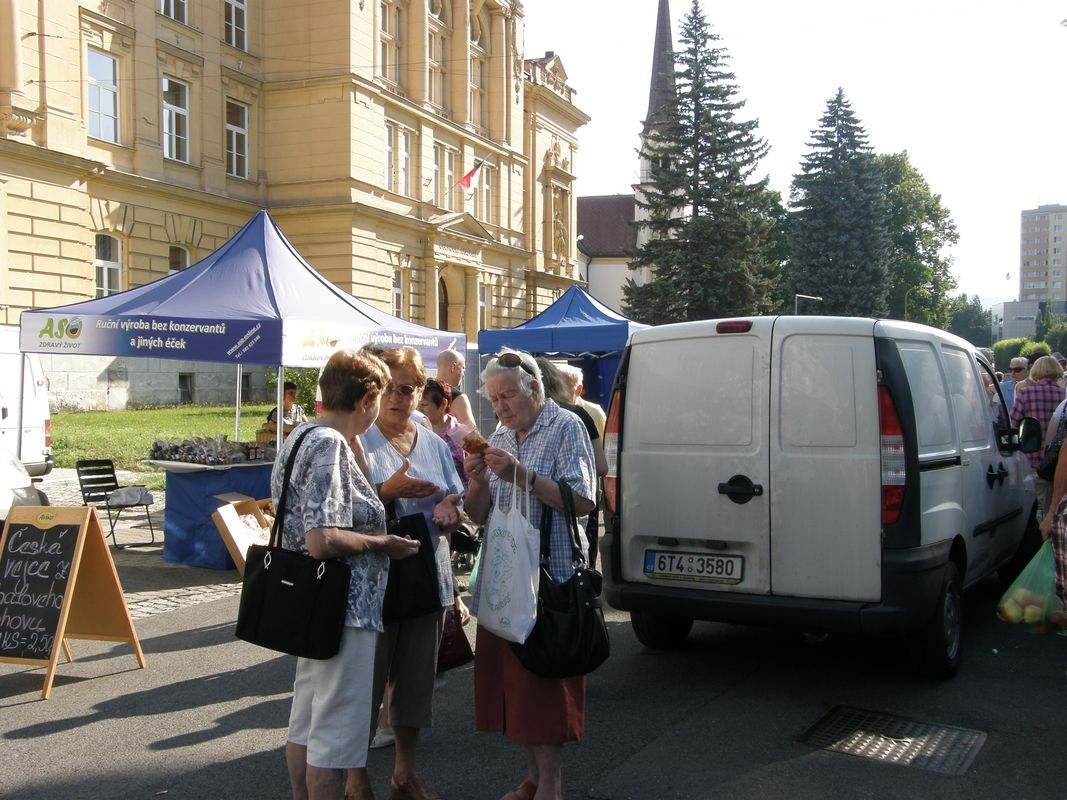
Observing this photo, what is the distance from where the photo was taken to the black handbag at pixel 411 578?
13.1 feet

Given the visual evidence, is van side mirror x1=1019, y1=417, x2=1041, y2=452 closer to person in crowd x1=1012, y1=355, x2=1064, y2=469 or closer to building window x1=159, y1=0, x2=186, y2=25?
person in crowd x1=1012, y1=355, x2=1064, y2=469

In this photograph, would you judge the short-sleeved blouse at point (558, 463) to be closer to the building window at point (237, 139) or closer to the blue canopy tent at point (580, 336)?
the blue canopy tent at point (580, 336)

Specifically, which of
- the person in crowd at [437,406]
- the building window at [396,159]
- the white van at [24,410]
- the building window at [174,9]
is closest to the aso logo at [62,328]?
the white van at [24,410]

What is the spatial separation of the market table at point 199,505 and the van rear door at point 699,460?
5.07m

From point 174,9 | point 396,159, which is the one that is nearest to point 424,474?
point 174,9

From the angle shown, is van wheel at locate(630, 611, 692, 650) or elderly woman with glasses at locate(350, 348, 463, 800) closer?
elderly woman with glasses at locate(350, 348, 463, 800)

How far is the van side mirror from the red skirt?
4.75 metres

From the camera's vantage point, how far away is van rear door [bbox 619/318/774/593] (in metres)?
5.48

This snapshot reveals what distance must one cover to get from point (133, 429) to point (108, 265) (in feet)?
24.3

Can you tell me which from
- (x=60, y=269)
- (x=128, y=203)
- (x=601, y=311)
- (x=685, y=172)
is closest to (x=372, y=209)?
(x=128, y=203)

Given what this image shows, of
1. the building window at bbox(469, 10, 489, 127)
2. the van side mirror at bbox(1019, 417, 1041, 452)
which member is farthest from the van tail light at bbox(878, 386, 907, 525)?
the building window at bbox(469, 10, 489, 127)

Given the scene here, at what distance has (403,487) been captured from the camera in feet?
12.8

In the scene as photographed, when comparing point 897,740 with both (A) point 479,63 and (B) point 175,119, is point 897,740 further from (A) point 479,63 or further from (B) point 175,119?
(A) point 479,63

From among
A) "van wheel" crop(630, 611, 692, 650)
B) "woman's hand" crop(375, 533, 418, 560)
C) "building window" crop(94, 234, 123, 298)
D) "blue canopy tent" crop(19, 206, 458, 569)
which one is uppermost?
"building window" crop(94, 234, 123, 298)
